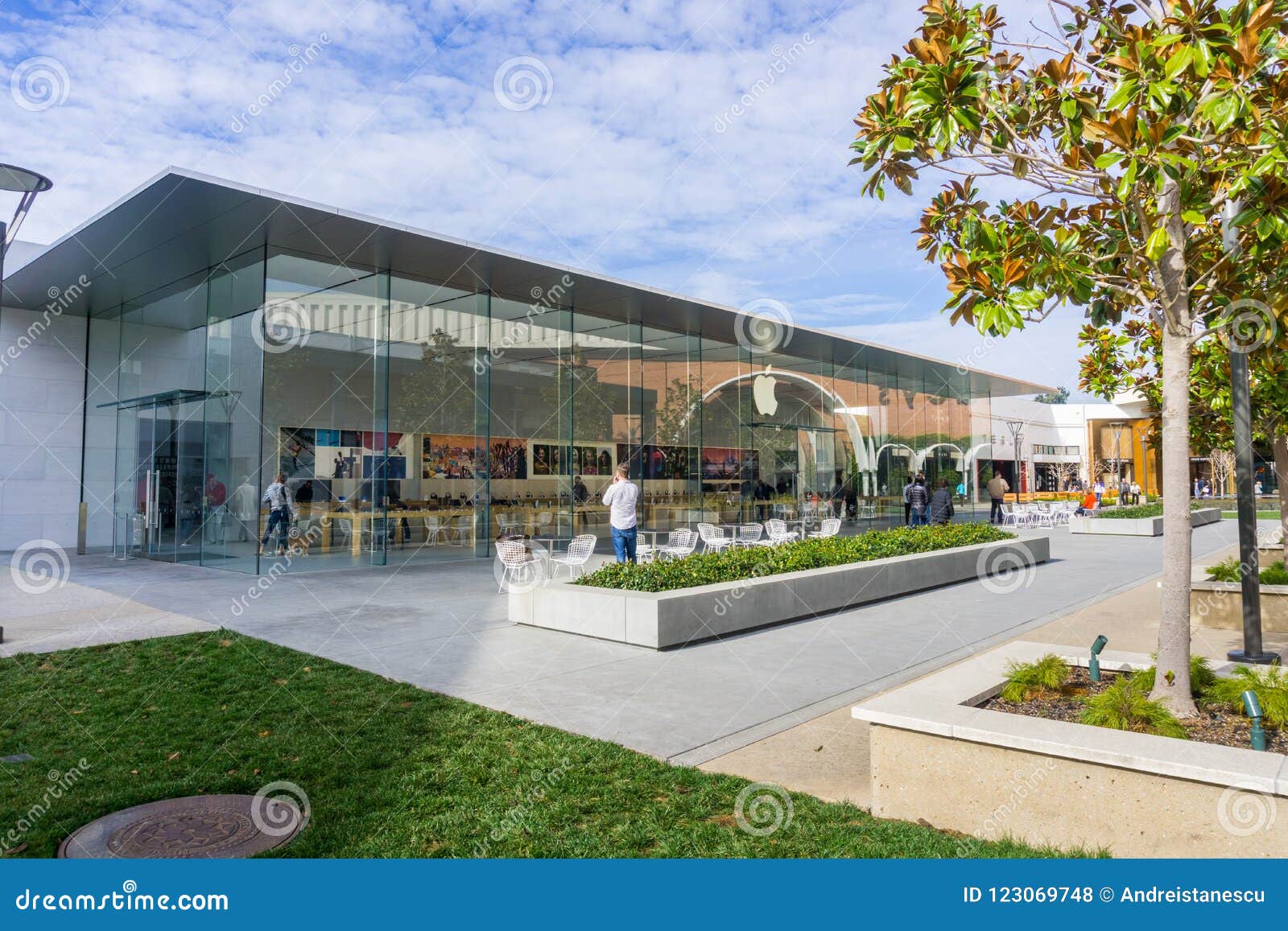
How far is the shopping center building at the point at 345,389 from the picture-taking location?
1514cm

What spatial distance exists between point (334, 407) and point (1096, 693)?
14248mm

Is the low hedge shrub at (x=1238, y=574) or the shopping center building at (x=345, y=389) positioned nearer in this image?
the low hedge shrub at (x=1238, y=574)

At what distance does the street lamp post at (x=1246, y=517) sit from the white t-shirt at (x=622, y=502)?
24.3 ft

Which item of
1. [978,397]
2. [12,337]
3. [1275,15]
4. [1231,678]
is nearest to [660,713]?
[1231,678]

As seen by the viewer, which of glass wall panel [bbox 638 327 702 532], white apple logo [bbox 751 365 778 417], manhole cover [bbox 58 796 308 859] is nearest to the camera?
manhole cover [bbox 58 796 308 859]

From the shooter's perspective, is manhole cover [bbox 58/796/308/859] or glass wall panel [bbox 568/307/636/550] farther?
glass wall panel [bbox 568/307/636/550]

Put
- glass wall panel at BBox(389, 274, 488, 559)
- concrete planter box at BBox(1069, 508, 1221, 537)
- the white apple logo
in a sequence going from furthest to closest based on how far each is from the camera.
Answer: concrete planter box at BBox(1069, 508, 1221, 537) → the white apple logo → glass wall panel at BBox(389, 274, 488, 559)

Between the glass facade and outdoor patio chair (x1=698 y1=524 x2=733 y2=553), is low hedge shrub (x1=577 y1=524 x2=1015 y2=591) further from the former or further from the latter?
the glass facade

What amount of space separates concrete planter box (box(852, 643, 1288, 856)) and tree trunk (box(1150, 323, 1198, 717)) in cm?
95

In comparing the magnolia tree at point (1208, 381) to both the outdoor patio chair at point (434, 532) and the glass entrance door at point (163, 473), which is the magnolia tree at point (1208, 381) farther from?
the glass entrance door at point (163, 473)

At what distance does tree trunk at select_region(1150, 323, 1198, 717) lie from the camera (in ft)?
15.1

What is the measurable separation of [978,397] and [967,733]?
3484 centimetres

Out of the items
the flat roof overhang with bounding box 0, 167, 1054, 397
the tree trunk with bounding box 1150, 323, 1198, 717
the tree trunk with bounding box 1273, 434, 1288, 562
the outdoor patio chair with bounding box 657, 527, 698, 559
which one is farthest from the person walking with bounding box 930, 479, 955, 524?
the tree trunk with bounding box 1150, 323, 1198, 717

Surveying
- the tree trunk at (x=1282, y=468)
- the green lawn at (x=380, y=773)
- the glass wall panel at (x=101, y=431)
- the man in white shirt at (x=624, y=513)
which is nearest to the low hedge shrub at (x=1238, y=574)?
the tree trunk at (x=1282, y=468)
